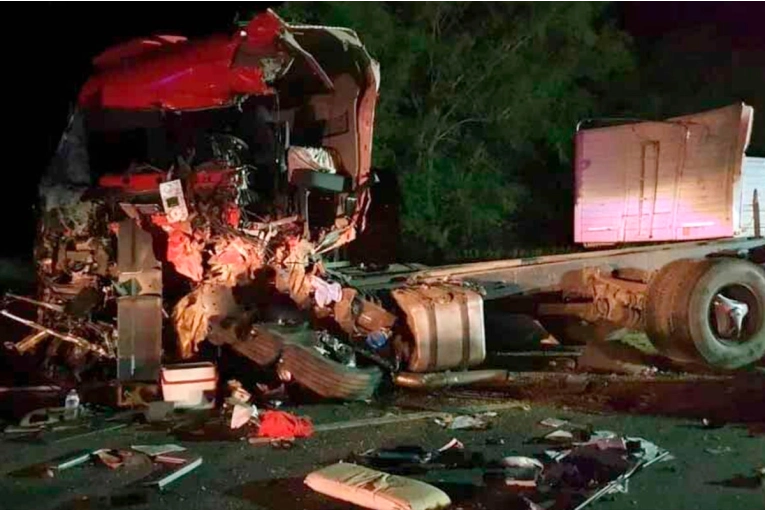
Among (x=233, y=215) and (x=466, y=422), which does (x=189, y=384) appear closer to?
(x=233, y=215)

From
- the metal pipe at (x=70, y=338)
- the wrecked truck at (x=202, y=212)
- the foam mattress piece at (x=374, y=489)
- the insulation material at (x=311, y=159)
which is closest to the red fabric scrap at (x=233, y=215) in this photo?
the wrecked truck at (x=202, y=212)

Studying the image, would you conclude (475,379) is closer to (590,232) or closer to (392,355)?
(392,355)

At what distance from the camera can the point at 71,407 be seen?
23.4ft

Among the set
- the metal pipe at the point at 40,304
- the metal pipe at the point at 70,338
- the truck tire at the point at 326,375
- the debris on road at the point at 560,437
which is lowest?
the debris on road at the point at 560,437

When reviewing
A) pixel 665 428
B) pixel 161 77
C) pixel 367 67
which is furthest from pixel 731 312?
pixel 161 77

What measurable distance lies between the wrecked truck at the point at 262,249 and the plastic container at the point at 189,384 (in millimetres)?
229

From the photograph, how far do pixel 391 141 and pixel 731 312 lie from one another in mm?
8645

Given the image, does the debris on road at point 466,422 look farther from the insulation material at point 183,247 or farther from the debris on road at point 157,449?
the insulation material at point 183,247

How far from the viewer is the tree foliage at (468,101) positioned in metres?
15.8

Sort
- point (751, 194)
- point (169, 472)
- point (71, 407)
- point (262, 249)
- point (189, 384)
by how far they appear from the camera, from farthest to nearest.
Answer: point (751, 194) < point (262, 249) < point (189, 384) < point (71, 407) < point (169, 472)

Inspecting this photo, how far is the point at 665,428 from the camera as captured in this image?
650cm

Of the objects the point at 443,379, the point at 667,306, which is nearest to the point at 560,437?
the point at 443,379

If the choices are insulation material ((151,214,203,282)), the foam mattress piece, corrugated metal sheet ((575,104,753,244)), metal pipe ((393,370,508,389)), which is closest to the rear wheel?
corrugated metal sheet ((575,104,753,244))

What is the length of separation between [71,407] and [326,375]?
193 cm
